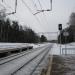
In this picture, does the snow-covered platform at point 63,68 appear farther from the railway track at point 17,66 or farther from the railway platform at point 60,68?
the railway track at point 17,66

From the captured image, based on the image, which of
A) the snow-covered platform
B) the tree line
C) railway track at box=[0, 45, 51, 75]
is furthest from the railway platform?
the tree line

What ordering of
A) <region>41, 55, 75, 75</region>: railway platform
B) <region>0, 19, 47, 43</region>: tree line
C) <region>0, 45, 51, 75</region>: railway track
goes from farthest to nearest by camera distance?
1. <region>0, 19, 47, 43</region>: tree line
2. <region>0, 45, 51, 75</region>: railway track
3. <region>41, 55, 75, 75</region>: railway platform

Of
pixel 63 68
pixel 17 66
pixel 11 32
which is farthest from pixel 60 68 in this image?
pixel 11 32

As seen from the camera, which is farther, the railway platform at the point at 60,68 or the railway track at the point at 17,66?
the railway track at the point at 17,66

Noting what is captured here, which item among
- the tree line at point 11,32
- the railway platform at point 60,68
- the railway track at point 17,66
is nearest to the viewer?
the railway platform at point 60,68

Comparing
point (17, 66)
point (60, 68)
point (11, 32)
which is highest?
point (11, 32)

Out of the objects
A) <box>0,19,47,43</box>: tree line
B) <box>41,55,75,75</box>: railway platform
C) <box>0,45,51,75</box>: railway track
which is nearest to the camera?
<box>41,55,75,75</box>: railway platform

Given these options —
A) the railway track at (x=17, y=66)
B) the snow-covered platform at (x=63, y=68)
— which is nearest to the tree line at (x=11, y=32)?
the railway track at (x=17, y=66)

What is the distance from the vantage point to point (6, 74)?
12320 mm

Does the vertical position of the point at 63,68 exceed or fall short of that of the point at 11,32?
it falls short

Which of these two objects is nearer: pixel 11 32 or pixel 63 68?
pixel 63 68

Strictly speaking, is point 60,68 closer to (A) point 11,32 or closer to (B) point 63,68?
(B) point 63,68

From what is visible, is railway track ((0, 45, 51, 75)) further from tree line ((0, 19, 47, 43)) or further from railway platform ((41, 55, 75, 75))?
tree line ((0, 19, 47, 43))

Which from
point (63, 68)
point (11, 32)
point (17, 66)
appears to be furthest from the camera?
point (11, 32)
